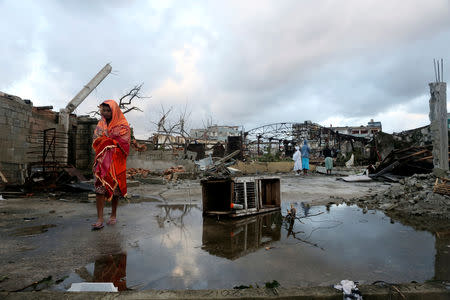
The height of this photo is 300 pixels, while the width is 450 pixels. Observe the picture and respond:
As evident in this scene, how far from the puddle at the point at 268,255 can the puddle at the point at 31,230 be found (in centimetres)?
133

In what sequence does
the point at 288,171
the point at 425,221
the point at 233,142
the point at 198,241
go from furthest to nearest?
the point at 233,142, the point at 288,171, the point at 425,221, the point at 198,241

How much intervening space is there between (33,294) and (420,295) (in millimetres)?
2510

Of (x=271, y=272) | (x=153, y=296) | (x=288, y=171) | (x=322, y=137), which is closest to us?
(x=153, y=296)

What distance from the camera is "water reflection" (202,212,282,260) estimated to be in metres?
2.68

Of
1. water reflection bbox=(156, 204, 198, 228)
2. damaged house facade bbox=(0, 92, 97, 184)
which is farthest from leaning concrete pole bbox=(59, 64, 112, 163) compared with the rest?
water reflection bbox=(156, 204, 198, 228)

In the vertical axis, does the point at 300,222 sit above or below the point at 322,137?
below

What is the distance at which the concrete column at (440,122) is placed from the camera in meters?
6.12

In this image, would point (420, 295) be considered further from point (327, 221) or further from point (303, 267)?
point (327, 221)

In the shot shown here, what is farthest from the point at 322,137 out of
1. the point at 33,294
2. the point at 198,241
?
the point at 33,294

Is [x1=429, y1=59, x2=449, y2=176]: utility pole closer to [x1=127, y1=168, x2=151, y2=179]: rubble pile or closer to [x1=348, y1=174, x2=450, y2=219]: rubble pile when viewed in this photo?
[x1=348, y1=174, x2=450, y2=219]: rubble pile

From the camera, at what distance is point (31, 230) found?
332 centimetres

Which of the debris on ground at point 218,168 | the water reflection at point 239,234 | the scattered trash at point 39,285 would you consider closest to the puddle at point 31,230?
the scattered trash at point 39,285

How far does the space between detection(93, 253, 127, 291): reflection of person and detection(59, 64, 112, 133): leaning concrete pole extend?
1048cm

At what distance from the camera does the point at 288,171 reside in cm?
1697
